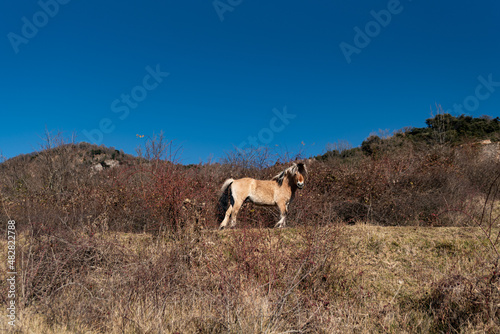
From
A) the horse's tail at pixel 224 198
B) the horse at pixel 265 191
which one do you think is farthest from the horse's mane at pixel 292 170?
the horse's tail at pixel 224 198

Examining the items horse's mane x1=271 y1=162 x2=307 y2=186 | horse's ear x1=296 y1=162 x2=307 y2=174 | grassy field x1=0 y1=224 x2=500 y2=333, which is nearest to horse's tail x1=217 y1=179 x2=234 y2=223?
horse's mane x1=271 y1=162 x2=307 y2=186

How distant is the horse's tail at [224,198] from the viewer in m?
7.11

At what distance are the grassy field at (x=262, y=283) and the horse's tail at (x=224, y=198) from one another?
4.33 feet

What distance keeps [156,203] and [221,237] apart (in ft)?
6.45

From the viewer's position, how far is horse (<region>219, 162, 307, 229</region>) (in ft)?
22.5

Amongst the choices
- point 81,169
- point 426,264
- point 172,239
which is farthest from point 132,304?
point 81,169

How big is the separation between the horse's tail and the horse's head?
1.52 meters

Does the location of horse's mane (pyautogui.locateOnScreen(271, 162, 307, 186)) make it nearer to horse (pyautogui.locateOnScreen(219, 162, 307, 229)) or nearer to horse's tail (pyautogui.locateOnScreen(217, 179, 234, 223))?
horse (pyautogui.locateOnScreen(219, 162, 307, 229))

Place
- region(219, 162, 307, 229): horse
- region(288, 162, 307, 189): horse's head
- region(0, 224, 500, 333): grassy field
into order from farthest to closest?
region(288, 162, 307, 189): horse's head
region(219, 162, 307, 229): horse
region(0, 224, 500, 333): grassy field

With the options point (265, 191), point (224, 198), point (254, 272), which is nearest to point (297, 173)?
point (265, 191)

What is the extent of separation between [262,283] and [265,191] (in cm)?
256

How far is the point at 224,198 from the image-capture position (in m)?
7.54

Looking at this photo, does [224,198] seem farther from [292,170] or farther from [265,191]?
[292,170]

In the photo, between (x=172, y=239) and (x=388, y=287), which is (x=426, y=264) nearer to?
(x=388, y=287)
